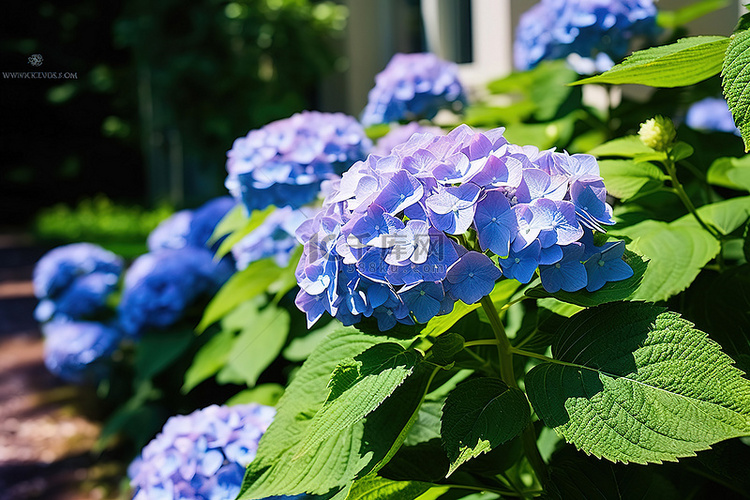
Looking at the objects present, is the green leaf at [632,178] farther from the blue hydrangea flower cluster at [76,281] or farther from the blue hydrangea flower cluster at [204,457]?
the blue hydrangea flower cluster at [76,281]

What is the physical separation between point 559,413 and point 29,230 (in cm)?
1237

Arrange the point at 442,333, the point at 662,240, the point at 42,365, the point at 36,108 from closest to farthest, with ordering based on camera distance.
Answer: the point at 442,333, the point at 662,240, the point at 42,365, the point at 36,108

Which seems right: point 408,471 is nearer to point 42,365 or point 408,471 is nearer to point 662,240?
point 662,240

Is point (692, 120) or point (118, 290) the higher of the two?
point (692, 120)

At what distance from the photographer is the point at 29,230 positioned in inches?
448

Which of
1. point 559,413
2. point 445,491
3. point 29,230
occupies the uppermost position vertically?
point 559,413

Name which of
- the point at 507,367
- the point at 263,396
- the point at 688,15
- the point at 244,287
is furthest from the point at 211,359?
the point at 688,15

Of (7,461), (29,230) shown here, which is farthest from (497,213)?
(29,230)

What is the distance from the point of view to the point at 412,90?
6.65 feet

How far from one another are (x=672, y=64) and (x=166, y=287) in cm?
181

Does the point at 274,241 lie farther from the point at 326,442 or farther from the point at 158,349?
the point at 326,442

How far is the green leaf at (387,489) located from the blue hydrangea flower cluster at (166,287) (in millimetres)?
1519

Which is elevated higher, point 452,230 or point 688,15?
A: point 688,15

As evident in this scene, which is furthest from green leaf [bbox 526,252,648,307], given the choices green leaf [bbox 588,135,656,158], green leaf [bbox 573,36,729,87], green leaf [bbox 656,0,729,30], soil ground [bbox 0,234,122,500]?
soil ground [bbox 0,234,122,500]
